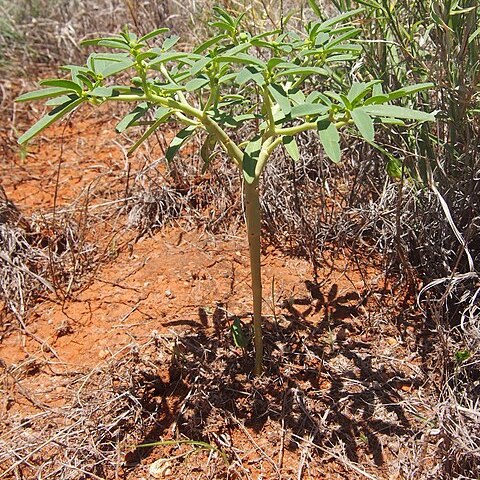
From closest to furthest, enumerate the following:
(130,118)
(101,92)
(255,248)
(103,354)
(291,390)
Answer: (101,92), (130,118), (255,248), (291,390), (103,354)

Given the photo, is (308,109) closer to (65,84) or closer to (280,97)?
(280,97)

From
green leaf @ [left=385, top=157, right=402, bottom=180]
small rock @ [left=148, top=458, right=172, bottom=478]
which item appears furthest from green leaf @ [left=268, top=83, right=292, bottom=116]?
small rock @ [left=148, top=458, right=172, bottom=478]

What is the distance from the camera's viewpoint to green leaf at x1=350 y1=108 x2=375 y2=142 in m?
1.19

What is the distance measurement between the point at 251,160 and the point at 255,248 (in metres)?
0.25

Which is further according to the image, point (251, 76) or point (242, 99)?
point (242, 99)

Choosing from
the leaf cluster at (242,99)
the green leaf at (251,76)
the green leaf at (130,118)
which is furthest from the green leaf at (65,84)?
the green leaf at (251,76)

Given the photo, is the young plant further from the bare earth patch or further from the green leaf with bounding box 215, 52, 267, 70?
the bare earth patch

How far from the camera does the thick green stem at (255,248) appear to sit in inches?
58.4

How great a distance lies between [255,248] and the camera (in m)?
1.55

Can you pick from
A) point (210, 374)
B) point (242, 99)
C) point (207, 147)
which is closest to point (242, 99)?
point (242, 99)

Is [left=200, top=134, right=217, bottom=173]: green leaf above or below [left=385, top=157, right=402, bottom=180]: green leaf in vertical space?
above

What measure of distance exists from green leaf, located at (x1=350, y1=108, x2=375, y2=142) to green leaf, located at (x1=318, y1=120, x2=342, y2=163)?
0.05 m

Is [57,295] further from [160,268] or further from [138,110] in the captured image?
[138,110]

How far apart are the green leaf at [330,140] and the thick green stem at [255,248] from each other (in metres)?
0.25
